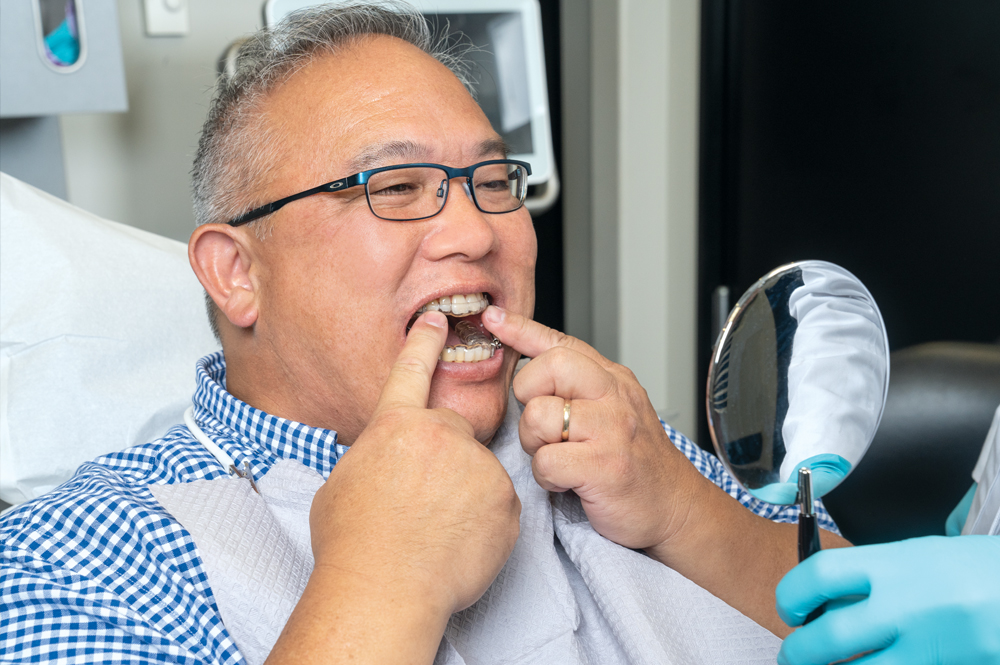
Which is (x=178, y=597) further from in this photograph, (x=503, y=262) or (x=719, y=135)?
(x=719, y=135)

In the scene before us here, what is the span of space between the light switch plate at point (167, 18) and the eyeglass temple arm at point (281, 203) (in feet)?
3.82

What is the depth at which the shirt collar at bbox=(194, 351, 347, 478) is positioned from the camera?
100 centimetres

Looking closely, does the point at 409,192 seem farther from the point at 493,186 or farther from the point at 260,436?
the point at 260,436

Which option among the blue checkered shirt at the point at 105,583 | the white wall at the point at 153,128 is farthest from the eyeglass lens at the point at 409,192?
the white wall at the point at 153,128

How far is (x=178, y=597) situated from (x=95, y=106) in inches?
39.9

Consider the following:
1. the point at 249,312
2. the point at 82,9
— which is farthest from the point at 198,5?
the point at 249,312

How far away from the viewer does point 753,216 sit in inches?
102

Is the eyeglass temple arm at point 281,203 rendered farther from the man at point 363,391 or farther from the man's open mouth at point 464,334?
the man's open mouth at point 464,334

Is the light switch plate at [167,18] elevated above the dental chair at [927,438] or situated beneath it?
elevated above

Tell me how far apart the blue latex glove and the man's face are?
0.44m

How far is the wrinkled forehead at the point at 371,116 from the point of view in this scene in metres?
1.00

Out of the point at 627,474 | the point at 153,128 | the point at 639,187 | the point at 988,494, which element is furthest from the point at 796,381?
the point at 639,187

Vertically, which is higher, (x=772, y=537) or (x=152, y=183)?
(x=152, y=183)

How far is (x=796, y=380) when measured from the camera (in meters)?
0.85
